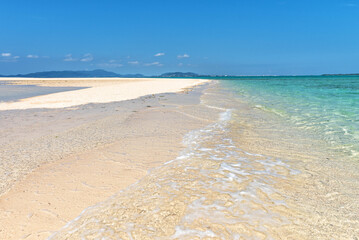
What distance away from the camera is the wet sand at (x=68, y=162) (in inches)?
115

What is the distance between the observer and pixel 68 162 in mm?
4539

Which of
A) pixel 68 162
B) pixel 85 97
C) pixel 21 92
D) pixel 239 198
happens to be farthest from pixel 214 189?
pixel 21 92

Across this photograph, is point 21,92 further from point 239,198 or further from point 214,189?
point 239,198

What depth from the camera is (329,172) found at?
4.23 m

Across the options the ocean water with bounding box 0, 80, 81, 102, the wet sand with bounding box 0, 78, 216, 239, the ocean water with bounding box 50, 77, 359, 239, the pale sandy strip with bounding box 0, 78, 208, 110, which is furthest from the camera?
the ocean water with bounding box 0, 80, 81, 102

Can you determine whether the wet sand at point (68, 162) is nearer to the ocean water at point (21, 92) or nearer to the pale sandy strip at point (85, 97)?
the pale sandy strip at point (85, 97)

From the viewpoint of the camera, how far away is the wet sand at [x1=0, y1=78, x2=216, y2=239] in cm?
293

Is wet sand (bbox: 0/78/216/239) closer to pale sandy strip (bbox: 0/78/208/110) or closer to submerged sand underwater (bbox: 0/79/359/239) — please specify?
submerged sand underwater (bbox: 0/79/359/239)

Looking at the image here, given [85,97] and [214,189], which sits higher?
[85,97]

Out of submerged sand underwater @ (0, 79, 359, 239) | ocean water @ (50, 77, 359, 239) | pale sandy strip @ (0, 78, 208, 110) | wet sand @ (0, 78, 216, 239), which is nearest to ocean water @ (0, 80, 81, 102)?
pale sandy strip @ (0, 78, 208, 110)

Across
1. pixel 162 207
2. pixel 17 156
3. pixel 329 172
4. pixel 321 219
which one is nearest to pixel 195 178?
pixel 162 207

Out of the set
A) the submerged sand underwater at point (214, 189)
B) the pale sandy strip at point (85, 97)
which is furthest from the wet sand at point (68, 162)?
the pale sandy strip at point (85, 97)

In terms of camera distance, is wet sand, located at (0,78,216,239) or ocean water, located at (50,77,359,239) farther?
wet sand, located at (0,78,216,239)

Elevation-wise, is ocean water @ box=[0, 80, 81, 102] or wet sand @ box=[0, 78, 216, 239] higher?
ocean water @ box=[0, 80, 81, 102]
